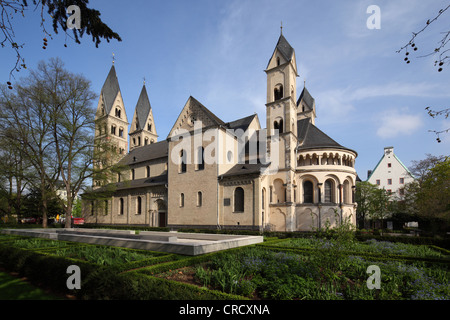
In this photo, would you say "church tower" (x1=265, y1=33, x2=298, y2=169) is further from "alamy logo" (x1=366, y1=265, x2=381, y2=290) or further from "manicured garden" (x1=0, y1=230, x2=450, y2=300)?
"alamy logo" (x1=366, y1=265, x2=381, y2=290)

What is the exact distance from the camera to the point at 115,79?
170ft

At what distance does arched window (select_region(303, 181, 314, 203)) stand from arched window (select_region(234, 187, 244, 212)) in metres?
9.10

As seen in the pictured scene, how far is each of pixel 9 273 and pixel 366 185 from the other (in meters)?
51.1

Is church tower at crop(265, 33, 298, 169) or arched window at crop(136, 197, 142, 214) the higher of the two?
church tower at crop(265, 33, 298, 169)

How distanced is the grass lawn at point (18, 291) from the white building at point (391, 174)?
57442mm

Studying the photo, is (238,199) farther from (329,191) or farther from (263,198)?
(329,191)

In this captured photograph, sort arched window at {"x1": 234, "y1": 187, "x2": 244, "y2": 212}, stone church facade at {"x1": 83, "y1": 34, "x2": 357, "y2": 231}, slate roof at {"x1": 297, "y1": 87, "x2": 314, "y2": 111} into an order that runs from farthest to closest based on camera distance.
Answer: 1. slate roof at {"x1": 297, "y1": 87, "x2": 314, "y2": 111}
2. stone church facade at {"x1": 83, "y1": 34, "x2": 357, "y2": 231}
3. arched window at {"x1": 234, "y1": 187, "x2": 244, "y2": 212}

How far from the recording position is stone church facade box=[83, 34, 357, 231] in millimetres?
26703

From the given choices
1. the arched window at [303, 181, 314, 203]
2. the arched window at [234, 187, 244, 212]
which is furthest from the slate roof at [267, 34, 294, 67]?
the arched window at [234, 187, 244, 212]

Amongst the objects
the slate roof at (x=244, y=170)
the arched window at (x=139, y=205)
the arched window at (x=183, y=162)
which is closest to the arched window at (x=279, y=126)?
the slate roof at (x=244, y=170)

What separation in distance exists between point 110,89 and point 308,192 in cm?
4361

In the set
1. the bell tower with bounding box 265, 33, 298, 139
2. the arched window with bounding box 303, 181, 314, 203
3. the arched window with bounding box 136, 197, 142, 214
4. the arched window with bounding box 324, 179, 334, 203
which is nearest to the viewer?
the arched window with bounding box 324, 179, 334, 203
